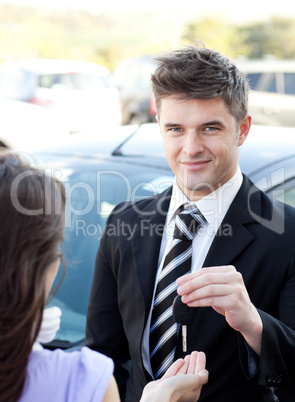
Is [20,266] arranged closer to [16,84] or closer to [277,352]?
[277,352]

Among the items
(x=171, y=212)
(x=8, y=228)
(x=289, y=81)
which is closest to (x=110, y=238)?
(x=171, y=212)

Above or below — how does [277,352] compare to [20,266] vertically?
below

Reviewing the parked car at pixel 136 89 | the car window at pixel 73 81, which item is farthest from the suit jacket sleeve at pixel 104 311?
the car window at pixel 73 81

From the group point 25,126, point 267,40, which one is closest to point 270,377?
point 25,126

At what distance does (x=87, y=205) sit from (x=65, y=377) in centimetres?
167

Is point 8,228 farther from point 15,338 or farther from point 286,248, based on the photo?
point 286,248

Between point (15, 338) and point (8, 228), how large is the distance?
0.24 meters

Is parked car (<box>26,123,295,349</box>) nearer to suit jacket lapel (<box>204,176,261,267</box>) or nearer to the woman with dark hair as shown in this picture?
suit jacket lapel (<box>204,176,261,267</box>)

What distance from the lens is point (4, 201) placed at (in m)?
1.26

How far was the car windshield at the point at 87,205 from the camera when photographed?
2729mm

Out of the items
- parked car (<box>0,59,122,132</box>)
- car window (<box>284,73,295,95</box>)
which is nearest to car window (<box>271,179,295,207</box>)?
car window (<box>284,73,295,95</box>)

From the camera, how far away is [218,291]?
5.30ft

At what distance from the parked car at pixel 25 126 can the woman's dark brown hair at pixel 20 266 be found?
647 centimetres

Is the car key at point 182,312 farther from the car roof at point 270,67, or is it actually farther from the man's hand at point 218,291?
the car roof at point 270,67
